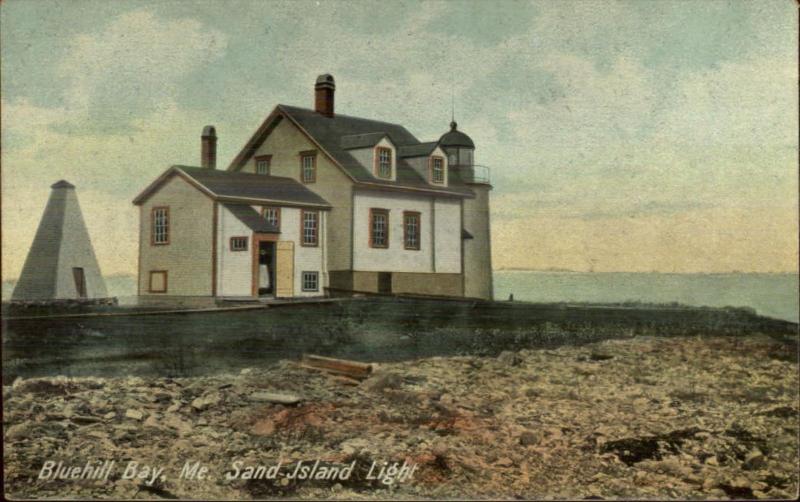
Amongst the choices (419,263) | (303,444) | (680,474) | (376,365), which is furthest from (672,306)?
(303,444)

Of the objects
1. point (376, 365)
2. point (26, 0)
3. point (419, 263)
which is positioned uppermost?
point (26, 0)

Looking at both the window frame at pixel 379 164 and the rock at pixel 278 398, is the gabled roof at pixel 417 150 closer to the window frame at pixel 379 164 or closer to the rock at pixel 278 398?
the window frame at pixel 379 164

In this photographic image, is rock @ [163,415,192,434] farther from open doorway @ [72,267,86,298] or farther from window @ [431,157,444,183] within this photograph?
window @ [431,157,444,183]

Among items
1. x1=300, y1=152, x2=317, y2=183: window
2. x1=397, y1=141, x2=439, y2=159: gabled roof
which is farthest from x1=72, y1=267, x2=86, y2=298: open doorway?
x1=397, y1=141, x2=439, y2=159: gabled roof

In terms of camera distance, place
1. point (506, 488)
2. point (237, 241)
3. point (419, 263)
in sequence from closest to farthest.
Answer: point (506, 488) < point (237, 241) < point (419, 263)

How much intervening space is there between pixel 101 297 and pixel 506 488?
2924 millimetres

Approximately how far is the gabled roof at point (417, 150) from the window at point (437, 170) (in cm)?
8

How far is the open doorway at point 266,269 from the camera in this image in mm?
4742

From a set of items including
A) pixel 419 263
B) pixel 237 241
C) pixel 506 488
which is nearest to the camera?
pixel 506 488

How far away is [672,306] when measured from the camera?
5.33 metres

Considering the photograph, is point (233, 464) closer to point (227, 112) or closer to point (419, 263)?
point (419, 263)

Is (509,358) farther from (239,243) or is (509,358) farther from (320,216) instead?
(239,243)

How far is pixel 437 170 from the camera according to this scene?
5273mm

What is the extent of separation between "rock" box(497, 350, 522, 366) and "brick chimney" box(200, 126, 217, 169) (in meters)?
2.46
